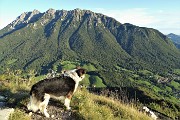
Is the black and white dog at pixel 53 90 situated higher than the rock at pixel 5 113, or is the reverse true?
the black and white dog at pixel 53 90

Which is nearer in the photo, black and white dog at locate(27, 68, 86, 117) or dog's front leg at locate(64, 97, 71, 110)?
black and white dog at locate(27, 68, 86, 117)

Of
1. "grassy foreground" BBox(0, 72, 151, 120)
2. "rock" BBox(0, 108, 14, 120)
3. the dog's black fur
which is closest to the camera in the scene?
"rock" BBox(0, 108, 14, 120)

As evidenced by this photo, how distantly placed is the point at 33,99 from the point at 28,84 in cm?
473

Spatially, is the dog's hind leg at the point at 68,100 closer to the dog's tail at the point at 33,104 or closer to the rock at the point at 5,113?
the dog's tail at the point at 33,104

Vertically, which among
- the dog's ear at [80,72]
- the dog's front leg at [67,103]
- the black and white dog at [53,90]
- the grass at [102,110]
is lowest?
the grass at [102,110]

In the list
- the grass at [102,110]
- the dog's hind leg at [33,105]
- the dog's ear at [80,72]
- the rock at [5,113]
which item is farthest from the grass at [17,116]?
the dog's ear at [80,72]

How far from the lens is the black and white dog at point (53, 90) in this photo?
8.89 meters

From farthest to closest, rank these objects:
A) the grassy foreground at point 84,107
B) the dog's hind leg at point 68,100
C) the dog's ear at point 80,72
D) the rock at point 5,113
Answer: the dog's ear at point 80,72 < the dog's hind leg at point 68,100 < the grassy foreground at point 84,107 < the rock at point 5,113

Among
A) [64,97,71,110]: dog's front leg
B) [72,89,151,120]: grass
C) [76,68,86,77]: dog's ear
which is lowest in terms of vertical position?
[72,89,151,120]: grass

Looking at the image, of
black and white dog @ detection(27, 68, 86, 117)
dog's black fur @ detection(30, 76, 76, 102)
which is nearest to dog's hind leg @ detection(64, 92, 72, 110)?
black and white dog @ detection(27, 68, 86, 117)

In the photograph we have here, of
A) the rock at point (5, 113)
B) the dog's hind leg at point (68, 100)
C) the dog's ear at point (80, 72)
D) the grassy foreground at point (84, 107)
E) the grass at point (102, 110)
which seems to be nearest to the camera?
the rock at point (5, 113)

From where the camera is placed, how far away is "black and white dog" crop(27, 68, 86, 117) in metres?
8.89

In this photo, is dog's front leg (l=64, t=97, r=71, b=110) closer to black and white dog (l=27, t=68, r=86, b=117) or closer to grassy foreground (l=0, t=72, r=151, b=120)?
black and white dog (l=27, t=68, r=86, b=117)

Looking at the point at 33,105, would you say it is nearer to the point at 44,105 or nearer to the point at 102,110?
the point at 44,105
